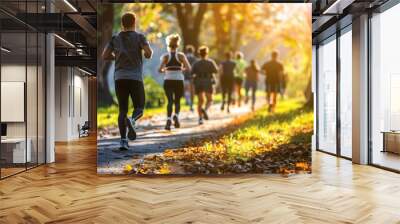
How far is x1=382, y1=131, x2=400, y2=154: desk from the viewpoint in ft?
22.7

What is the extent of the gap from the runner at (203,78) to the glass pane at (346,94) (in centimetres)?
356

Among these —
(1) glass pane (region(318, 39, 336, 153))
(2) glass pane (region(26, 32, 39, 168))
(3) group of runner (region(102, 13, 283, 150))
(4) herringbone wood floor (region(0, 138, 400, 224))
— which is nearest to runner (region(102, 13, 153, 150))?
(3) group of runner (region(102, 13, 283, 150))

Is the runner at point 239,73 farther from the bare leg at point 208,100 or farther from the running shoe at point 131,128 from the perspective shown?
the running shoe at point 131,128

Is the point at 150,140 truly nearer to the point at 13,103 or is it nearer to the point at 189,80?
the point at 189,80

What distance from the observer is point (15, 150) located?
6844 mm

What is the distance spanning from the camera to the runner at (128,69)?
6406mm

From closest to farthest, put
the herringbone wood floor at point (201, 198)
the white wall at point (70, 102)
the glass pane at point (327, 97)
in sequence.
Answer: the herringbone wood floor at point (201, 198), the glass pane at point (327, 97), the white wall at point (70, 102)

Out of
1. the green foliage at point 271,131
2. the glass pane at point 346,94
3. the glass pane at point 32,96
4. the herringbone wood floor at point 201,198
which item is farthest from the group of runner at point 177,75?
the glass pane at point 346,94

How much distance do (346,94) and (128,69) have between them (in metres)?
5.02

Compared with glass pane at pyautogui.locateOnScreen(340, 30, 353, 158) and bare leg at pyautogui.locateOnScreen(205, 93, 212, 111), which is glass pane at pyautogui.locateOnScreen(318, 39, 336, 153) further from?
bare leg at pyautogui.locateOnScreen(205, 93, 212, 111)

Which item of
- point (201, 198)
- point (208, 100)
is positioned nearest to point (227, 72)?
point (208, 100)

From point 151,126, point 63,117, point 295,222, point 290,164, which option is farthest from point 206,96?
point 63,117

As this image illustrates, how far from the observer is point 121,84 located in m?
6.43

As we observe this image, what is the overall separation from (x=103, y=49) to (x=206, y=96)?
69.2 inches
